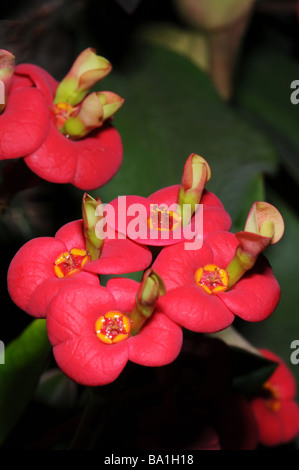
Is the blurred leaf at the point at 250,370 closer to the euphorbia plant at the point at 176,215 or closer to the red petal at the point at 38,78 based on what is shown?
the euphorbia plant at the point at 176,215

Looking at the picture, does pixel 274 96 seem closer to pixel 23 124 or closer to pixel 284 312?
pixel 284 312

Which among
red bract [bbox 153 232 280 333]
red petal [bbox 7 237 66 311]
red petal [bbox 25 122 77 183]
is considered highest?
red bract [bbox 153 232 280 333]

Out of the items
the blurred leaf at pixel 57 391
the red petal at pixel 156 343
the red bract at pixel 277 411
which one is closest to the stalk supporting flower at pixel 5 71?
the red petal at pixel 156 343

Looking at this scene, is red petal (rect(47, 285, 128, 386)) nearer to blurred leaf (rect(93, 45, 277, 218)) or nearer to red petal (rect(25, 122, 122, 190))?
red petal (rect(25, 122, 122, 190))

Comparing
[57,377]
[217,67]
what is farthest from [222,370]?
[217,67]

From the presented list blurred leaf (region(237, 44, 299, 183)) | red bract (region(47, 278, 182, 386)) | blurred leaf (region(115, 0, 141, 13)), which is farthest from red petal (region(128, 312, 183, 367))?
blurred leaf (region(237, 44, 299, 183))
